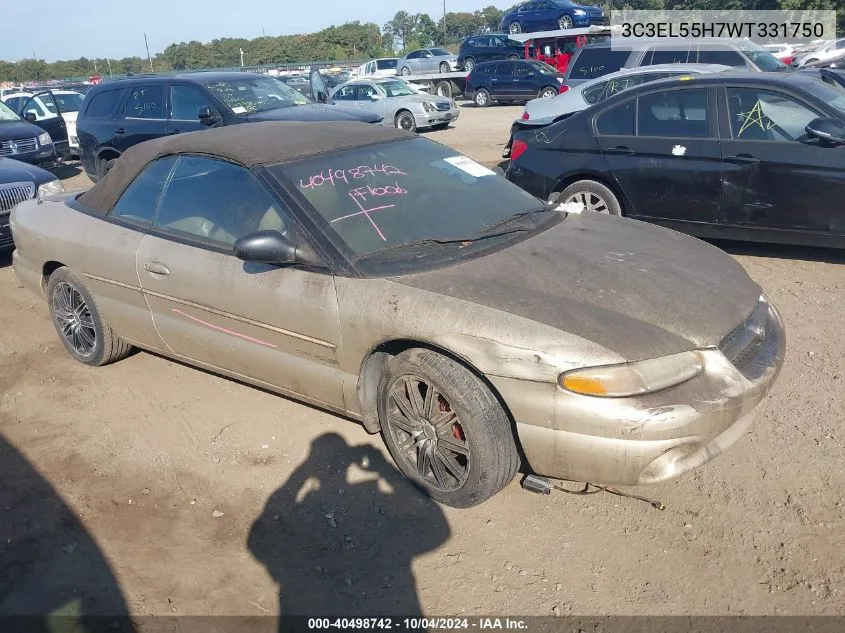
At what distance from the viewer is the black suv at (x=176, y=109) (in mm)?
9781

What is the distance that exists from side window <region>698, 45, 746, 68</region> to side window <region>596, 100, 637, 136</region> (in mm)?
5950

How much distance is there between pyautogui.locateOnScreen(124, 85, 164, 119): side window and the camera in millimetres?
10133

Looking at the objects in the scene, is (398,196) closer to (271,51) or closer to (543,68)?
(543,68)

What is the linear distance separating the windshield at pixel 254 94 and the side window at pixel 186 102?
19 centimetres

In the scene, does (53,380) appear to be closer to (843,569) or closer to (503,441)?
(503,441)

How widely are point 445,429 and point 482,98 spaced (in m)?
21.6

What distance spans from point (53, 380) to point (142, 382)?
0.64m

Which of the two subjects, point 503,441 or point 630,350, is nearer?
A: point 630,350

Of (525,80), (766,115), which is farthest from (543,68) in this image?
(766,115)

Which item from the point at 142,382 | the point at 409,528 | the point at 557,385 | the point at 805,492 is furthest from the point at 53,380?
the point at 805,492

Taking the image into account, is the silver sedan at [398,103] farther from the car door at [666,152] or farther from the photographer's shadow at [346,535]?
the photographer's shadow at [346,535]

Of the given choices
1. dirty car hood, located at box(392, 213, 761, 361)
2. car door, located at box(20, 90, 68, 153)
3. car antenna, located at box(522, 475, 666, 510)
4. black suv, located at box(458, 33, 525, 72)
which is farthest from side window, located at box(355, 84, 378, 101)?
car antenna, located at box(522, 475, 666, 510)

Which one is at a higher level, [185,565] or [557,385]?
[557,385]

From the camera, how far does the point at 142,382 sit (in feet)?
15.0
